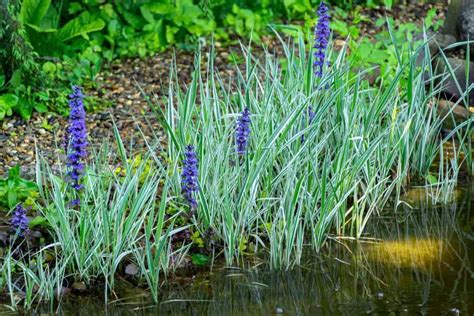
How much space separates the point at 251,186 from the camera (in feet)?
16.5

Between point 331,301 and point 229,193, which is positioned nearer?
point 331,301

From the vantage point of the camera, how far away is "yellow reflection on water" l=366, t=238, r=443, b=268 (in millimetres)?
4992

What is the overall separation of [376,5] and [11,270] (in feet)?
17.7

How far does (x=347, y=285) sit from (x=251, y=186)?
74cm

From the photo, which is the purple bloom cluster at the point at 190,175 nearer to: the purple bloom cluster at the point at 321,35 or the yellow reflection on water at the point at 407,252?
the yellow reflection on water at the point at 407,252

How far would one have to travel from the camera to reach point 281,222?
497 cm

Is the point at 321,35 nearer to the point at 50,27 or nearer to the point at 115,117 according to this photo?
the point at 115,117

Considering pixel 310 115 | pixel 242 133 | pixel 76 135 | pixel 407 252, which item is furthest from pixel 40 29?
pixel 407 252

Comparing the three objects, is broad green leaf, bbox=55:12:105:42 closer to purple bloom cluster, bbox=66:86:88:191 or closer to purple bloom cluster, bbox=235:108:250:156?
purple bloom cluster, bbox=235:108:250:156

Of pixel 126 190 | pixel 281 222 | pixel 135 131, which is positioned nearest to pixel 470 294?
pixel 281 222

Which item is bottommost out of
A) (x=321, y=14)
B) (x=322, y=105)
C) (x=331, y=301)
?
(x=331, y=301)

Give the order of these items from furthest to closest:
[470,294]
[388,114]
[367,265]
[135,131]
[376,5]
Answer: [376,5], [135,131], [388,114], [367,265], [470,294]

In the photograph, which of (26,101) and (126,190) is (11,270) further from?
(26,101)

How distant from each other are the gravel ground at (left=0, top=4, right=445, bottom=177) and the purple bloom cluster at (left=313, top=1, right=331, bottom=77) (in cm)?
108
